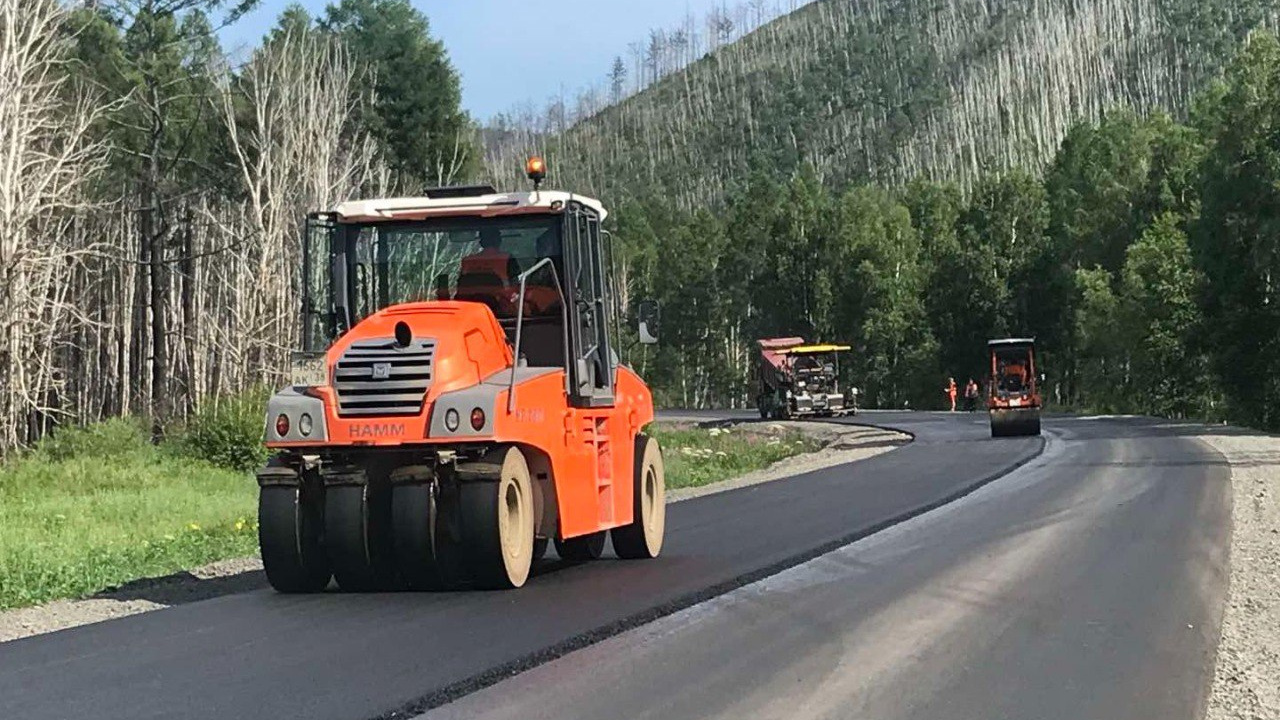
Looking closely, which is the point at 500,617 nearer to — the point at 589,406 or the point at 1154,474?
the point at 589,406

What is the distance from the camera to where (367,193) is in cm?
5766

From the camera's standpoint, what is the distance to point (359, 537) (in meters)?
12.6

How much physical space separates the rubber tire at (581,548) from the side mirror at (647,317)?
208cm

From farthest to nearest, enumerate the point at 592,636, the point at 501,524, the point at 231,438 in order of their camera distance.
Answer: the point at 231,438, the point at 501,524, the point at 592,636

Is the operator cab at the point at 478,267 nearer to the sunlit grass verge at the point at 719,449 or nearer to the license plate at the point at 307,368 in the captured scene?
the license plate at the point at 307,368

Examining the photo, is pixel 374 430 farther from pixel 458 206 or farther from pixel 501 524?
pixel 458 206

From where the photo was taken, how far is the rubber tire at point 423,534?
12.5 meters

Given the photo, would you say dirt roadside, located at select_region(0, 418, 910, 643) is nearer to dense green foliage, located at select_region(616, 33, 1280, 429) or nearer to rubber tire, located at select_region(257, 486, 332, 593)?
rubber tire, located at select_region(257, 486, 332, 593)

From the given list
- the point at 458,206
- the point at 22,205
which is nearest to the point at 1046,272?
the point at 22,205

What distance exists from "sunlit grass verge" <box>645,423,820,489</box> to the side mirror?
15878mm

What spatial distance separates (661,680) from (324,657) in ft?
7.08

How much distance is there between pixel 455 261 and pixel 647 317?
188 cm

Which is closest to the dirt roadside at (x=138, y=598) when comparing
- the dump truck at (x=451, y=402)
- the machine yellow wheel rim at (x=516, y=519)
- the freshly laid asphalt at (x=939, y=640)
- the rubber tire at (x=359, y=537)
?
the dump truck at (x=451, y=402)

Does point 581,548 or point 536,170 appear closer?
point 536,170
